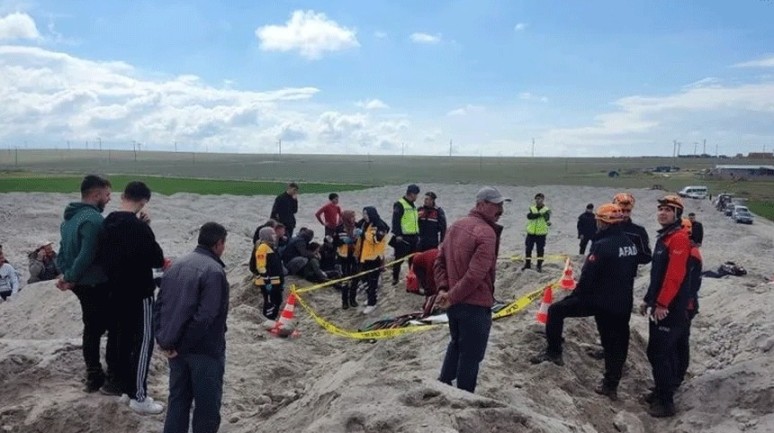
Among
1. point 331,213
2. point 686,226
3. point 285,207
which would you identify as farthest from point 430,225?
point 686,226

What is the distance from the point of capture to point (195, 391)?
529cm

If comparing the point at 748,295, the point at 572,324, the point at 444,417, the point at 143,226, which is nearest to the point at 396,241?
the point at 572,324

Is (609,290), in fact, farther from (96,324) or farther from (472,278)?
(96,324)

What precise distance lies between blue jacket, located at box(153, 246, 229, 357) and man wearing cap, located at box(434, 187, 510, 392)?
76.6 inches

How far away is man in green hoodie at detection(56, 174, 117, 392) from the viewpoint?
604 cm

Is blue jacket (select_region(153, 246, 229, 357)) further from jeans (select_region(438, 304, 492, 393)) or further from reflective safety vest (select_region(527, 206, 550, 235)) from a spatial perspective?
reflective safety vest (select_region(527, 206, 550, 235))

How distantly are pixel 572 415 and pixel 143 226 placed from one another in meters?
4.15

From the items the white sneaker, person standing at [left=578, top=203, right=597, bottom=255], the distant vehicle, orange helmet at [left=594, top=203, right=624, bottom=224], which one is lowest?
the distant vehicle

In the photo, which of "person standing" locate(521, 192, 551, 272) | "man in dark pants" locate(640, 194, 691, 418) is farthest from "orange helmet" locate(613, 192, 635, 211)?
"person standing" locate(521, 192, 551, 272)

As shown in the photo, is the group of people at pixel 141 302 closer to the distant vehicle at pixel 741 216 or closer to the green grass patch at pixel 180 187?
the distant vehicle at pixel 741 216

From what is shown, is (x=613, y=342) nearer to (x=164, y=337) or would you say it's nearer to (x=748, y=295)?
(x=164, y=337)

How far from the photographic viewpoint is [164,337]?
5.10 metres

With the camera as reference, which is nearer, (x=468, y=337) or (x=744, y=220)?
(x=468, y=337)

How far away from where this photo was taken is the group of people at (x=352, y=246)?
35.0 feet
